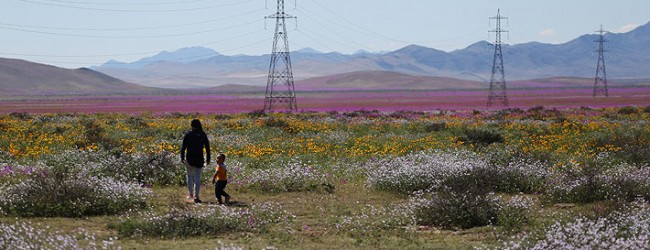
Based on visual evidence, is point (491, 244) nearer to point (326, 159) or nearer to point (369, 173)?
point (369, 173)

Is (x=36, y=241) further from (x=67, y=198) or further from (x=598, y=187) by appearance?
(x=598, y=187)

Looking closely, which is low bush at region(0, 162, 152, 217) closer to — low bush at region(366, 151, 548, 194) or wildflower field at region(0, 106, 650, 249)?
wildflower field at region(0, 106, 650, 249)

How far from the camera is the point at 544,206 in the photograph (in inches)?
594

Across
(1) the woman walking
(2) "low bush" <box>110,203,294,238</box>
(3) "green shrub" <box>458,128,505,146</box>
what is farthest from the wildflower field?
(3) "green shrub" <box>458,128,505,146</box>

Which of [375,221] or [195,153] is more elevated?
[195,153]

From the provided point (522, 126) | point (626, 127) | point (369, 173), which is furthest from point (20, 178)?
point (626, 127)

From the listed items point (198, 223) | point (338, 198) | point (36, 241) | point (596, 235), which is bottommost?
point (338, 198)

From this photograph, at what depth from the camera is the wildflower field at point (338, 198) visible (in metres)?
11.5

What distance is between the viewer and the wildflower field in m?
11.5

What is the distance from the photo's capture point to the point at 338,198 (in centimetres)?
1692

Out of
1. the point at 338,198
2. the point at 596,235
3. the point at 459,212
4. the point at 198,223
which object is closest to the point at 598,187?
the point at 459,212

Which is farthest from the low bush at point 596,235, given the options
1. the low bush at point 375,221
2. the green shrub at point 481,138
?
the green shrub at point 481,138

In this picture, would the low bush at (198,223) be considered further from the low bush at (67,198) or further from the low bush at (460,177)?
the low bush at (460,177)

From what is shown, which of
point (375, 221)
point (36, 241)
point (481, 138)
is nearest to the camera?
point (36, 241)
